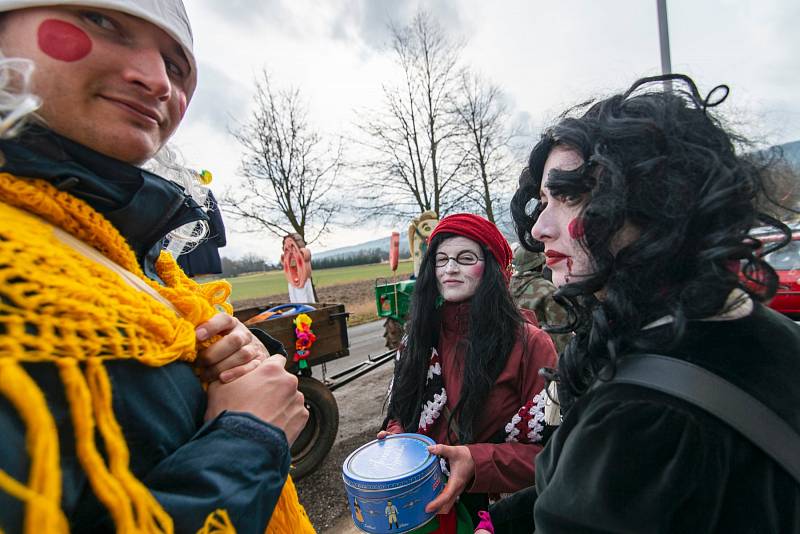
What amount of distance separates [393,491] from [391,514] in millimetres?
81

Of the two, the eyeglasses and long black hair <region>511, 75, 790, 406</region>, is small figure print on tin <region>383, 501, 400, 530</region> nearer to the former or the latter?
long black hair <region>511, 75, 790, 406</region>

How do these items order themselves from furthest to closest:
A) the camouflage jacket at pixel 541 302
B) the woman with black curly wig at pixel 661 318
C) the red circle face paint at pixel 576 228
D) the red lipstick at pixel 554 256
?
1. the camouflage jacket at pixel 541 302
2. the red lipstick at pixel 554 256
3. the red circle face paint at pixel 576 228
4. the woman with black curly wig at pixel 661 318

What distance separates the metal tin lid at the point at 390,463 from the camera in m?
1.34

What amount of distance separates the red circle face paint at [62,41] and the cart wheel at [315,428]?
118 inches

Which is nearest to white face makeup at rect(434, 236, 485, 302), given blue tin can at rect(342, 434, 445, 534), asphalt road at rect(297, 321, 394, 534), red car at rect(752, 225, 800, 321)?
blue tin can at rect(342, 434, 445, 534)

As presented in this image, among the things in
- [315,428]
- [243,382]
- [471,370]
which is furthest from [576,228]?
[315,428]

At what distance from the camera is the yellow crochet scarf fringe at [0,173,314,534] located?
0.55 meters

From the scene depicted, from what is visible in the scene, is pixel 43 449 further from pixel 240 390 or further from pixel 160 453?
pixel 240 390

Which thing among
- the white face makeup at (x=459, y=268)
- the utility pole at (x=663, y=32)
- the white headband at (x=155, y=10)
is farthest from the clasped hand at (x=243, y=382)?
the utility pole at (x=663, y=32)

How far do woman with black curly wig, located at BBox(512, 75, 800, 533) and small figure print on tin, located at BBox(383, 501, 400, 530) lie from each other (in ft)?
1.78

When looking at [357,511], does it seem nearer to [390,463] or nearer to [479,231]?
[390,463]

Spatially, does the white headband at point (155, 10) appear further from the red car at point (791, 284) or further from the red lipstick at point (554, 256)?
the red car at point (791, 284)

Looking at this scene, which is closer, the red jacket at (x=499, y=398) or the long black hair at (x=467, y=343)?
the red jacket at (x=499, y=398)

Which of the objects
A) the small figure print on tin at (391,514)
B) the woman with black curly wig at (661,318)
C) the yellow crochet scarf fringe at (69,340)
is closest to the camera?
the yellow crochet scarf fringe at (69,340)
